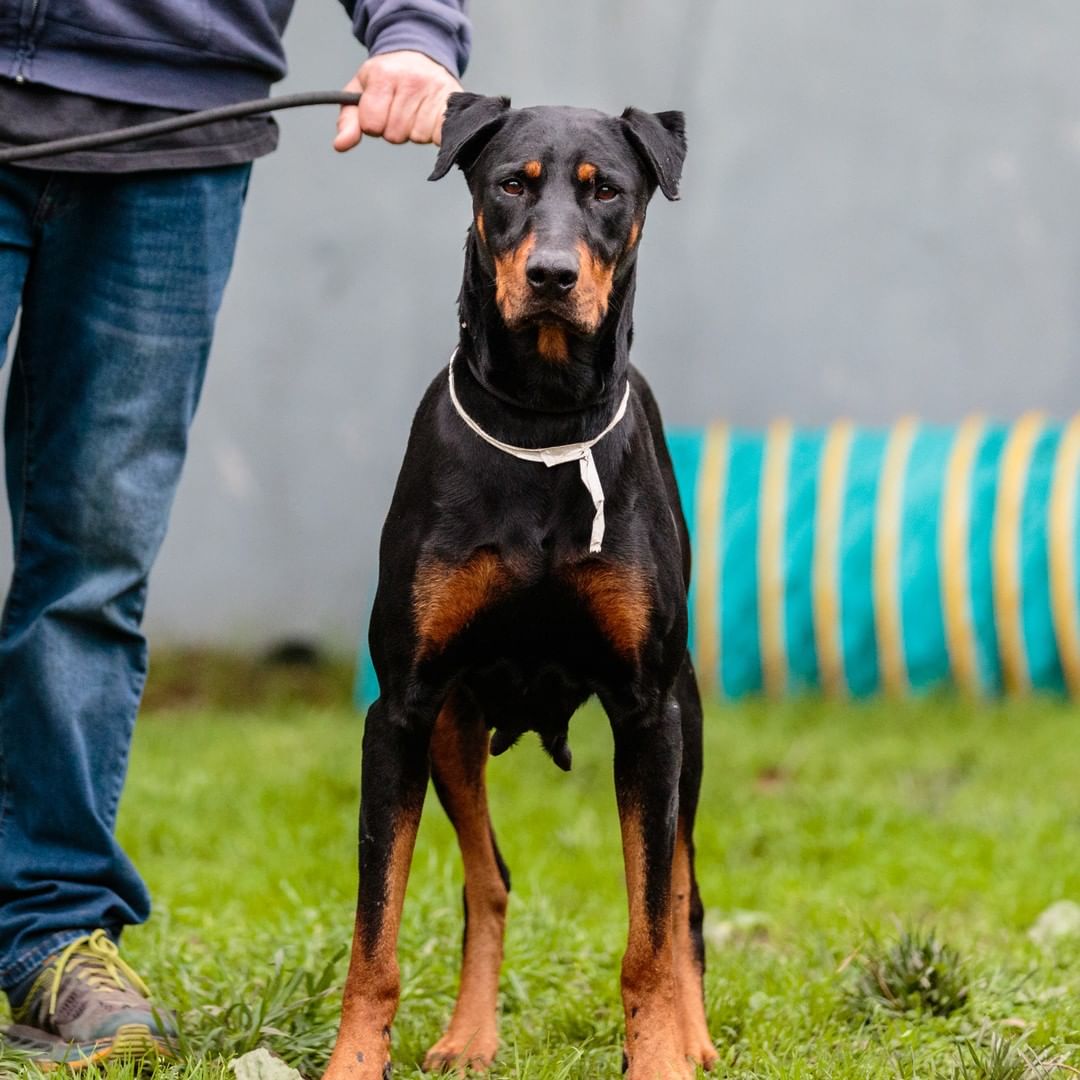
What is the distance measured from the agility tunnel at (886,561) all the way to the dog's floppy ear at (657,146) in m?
4.13

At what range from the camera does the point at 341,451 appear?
25.0 feet

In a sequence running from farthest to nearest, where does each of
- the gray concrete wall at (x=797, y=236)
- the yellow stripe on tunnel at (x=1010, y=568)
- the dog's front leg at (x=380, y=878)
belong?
the gray concrete wall at (x=797, y=236) < the yellow stripe on tunnel at (x=1010, y=568) < the dog's front leg at (x=380, y=878)

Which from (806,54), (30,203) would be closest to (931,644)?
(806,54)

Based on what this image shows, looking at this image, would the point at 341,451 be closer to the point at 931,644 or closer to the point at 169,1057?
the point at 931,644

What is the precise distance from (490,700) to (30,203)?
1.12 metres

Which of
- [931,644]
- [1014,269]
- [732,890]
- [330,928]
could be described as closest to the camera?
[330,928]

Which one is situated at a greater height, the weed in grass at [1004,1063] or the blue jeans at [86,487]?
the blue jeans at [86,487]

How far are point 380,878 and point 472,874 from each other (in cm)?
43

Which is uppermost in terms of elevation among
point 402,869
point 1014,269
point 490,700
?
point 1014,269

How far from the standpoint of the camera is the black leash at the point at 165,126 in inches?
107

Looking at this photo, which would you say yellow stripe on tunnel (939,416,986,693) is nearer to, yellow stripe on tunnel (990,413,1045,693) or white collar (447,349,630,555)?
yellow stripe on tunnel (990,413,1045,693)

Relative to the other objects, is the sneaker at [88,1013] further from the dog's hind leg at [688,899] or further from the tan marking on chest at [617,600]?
the tan marking on chest at [617,600]

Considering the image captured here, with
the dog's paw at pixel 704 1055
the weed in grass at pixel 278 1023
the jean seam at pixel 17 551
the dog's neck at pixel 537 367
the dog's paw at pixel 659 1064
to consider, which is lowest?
the weed in grass at pixel 278 1023

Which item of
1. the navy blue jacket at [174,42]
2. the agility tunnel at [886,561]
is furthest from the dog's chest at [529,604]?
the agility tunnel at [886,561]
